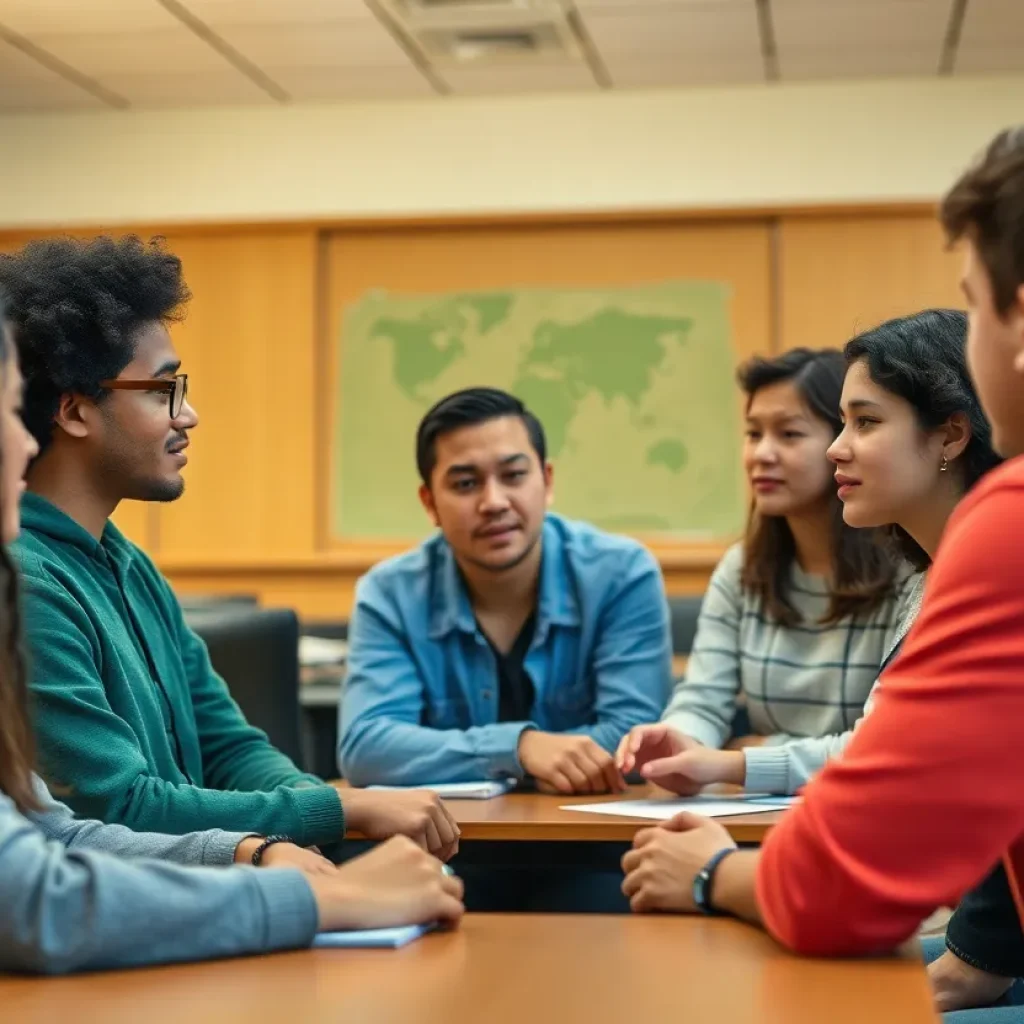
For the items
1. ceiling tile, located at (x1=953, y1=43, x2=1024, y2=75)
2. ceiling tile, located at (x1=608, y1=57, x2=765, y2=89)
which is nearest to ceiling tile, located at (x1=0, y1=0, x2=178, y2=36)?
ceiling tile, located at (x1=608, y1=57, x2=765, y2=89)

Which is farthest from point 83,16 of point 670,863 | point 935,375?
point 670,863

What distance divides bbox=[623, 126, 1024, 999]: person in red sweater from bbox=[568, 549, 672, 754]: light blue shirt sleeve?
1.50 meters

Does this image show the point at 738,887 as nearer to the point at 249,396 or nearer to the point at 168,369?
the point at 168,369

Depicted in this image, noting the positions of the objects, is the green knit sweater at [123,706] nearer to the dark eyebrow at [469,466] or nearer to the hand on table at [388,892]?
the hand on table at [388,892]

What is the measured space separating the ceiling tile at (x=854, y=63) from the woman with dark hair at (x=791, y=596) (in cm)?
333

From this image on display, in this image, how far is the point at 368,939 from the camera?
1.28 meters

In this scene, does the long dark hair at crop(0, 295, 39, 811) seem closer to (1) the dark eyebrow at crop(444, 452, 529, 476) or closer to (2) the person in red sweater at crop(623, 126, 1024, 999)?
(2) the person in red sweater at crop(623, 126, 1024, 999)

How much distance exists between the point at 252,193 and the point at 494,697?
4.29 meters

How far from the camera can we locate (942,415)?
2.14m

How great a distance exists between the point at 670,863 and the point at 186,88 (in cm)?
554

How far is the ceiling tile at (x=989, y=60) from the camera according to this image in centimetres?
583

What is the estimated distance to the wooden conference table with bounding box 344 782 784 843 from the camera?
1957 mm

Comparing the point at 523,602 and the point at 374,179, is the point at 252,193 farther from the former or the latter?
the point at 523,602

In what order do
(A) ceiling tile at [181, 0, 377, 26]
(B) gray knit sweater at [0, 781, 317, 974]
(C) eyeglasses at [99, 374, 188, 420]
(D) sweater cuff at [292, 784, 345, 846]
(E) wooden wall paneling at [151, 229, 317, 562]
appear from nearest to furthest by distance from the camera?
(B) gray knit sweater at [0, 781, 317, 974]
(D) sweater cuff at [292, 784, 345, 846]
(C) eyeglasses at [99, 374, 188, 420]
(A) ceiling tile at [181, 0, 377, 26]
(E) wooden wall paneling at [151, 229, 317, 562]
